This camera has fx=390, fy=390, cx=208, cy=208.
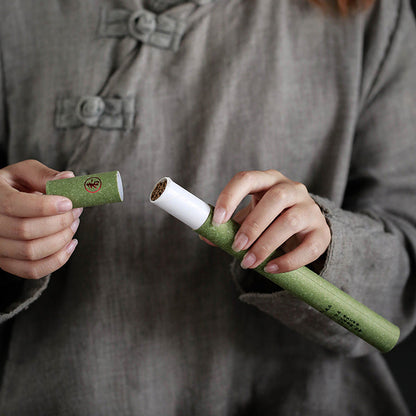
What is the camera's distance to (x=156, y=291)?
57 cm

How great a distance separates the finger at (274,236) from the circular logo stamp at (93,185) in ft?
0.54

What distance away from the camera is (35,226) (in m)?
0.39

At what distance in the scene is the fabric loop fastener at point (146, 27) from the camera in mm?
559

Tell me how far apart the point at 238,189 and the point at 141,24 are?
31 centimetres

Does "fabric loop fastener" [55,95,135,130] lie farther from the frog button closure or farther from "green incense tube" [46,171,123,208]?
"green incense tube" [46,171,123,208]

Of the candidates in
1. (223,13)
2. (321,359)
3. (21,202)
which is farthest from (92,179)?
(321,359)

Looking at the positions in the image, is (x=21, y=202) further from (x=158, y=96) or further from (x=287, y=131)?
(x=287, y=131)

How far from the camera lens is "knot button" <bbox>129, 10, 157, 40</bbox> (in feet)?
1.82

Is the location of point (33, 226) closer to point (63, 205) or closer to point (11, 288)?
point (63, 205)

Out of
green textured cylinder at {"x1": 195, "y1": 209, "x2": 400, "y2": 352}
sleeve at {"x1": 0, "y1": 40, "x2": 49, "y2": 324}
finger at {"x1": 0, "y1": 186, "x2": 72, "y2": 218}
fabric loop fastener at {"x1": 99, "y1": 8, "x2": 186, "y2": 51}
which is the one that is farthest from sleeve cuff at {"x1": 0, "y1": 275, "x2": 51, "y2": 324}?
fabric loop fastener at {"x1": 99, "y1": 8, "x2": 186, "y2": 51}

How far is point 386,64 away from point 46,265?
547 mm

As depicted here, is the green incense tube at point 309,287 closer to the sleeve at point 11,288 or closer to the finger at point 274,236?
the finger at point 274,236

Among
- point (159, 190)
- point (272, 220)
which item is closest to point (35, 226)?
point (159, 190)

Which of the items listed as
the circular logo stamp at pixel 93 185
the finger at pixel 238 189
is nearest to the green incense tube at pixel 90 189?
the circular logo stamp at pixel 93 185
